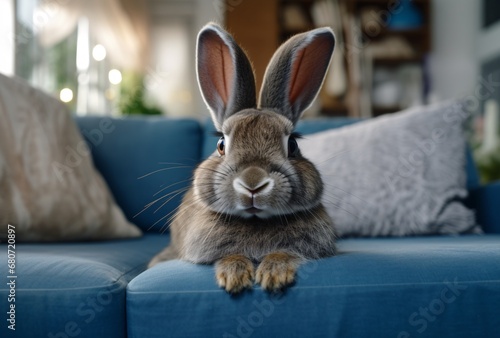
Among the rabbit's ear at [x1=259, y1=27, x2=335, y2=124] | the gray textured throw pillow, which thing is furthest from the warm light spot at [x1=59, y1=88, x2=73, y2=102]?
the rabbit's ear at [x1=259, y1=27, x2=335, y2=124]

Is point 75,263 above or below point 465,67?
below

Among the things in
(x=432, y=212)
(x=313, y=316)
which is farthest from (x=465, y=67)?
(x=313, y=316)

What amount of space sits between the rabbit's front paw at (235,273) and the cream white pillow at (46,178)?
0.84 metres

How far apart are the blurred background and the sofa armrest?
2173mm

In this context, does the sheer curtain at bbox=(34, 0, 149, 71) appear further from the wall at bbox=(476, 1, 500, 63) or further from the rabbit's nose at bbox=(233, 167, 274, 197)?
the wall at bbox=(476, 1, 500, 63)

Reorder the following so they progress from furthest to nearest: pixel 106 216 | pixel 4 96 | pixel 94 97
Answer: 1. pixel 94 97
2. pixel 106 216
3. pixel 4 96

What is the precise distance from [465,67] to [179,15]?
10.2 ft

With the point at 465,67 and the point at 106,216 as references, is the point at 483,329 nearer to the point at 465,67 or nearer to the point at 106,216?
the point at 106,216

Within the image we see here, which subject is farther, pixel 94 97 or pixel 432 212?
pixel 94 97

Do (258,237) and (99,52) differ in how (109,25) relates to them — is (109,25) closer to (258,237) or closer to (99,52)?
(99,52)

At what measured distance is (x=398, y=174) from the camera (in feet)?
6.65

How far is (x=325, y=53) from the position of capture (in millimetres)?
1346

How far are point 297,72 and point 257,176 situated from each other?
352 mm

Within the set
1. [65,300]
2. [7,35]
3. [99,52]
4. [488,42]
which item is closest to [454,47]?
[488,42]
